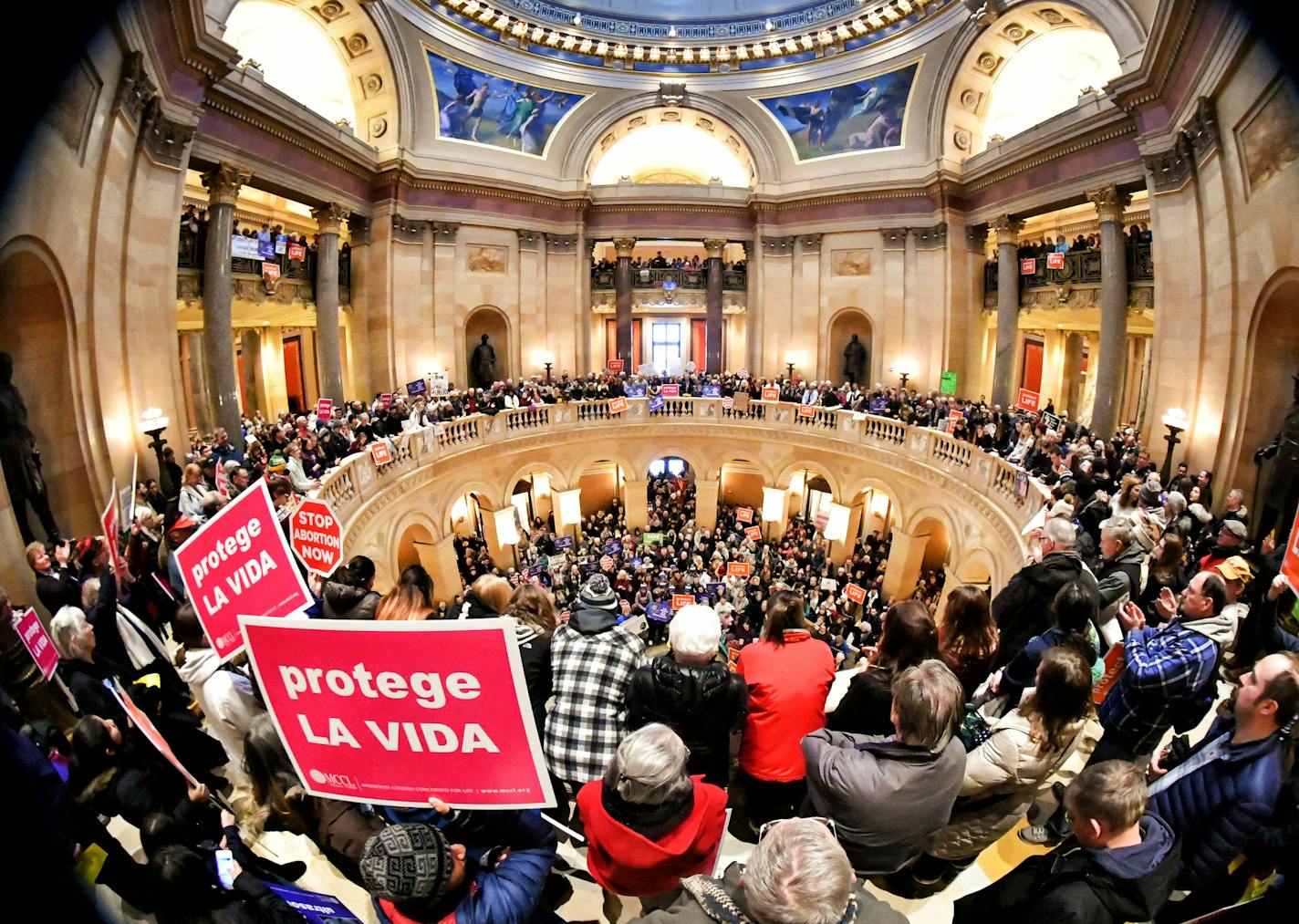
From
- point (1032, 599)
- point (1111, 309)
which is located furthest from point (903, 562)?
point (1032, 599)

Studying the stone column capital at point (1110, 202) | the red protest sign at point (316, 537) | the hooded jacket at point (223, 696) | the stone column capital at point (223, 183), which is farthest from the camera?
the stone column capital at point (1110, 202)

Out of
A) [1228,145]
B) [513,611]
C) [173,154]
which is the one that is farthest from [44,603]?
[173,154]

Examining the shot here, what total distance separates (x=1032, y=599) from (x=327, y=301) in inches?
802

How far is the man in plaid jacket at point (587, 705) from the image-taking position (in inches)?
137

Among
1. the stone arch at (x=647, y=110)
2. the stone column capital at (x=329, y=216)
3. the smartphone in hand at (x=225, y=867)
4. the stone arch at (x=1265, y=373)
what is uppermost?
the stone arch at (x=647, y=110)

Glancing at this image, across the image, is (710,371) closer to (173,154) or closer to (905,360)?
(905,360)

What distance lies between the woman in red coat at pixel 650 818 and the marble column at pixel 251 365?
23164 millimetres

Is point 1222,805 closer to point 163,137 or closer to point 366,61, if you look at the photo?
point 163,137

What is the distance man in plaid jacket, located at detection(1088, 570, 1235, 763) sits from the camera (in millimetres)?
3086

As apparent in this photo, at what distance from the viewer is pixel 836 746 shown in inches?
117

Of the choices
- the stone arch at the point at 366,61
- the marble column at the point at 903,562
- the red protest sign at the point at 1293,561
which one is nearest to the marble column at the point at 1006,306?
the marble column at the point at 903,562

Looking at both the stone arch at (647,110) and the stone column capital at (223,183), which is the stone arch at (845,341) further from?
the stone column capital at (223,183)

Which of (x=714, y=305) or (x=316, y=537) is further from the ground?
(x=714, y=305)

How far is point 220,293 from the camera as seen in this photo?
1491cm
